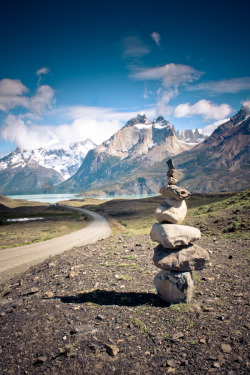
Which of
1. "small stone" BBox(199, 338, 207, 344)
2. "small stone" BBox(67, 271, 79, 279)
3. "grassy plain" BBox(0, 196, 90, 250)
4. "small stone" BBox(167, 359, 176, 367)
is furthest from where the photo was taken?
"grassy plain" BBox(0, 196, 90, 250)

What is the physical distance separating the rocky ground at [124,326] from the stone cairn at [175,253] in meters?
0.71

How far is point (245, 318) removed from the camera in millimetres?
8719

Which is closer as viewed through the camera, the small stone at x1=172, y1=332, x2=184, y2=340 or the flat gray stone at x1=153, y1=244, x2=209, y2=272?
the small stone at x1=172, y1=332, x2=184, y2=340

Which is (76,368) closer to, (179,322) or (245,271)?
(179,322)

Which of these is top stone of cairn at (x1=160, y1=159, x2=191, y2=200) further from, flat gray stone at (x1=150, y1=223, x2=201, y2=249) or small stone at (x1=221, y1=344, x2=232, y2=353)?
small stone at (x1=221, y1=344, x2=232, y2=353)

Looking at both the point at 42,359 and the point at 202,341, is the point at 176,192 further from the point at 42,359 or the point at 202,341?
the point at 42,359

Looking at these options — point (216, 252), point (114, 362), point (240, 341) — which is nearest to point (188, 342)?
point (240, 341)

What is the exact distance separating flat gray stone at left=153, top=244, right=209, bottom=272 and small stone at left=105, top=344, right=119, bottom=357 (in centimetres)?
418

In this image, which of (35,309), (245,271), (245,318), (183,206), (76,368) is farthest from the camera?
(245,271)

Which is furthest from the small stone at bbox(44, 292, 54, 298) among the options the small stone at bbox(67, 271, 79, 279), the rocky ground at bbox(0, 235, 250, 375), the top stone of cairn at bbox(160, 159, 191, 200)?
the top stone of cairn at bbox(160, 159, 191, 200)

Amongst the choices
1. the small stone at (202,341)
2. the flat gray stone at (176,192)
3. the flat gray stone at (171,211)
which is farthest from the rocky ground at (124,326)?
the flat gray stone at (176,192)

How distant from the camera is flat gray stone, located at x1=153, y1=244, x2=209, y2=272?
1065 centimetres

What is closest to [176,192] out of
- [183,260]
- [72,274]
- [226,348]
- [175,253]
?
[175,253]

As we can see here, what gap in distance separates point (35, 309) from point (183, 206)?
9.18m
